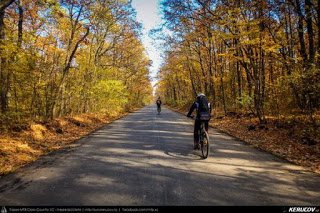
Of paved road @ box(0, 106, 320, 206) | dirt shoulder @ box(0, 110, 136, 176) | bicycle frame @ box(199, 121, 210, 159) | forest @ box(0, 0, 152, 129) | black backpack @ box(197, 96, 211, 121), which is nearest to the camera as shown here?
paved road @ box(0, 106, 320, 206)

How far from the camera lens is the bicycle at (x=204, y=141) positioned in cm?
868

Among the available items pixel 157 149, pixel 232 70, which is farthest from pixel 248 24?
pixel 232 70

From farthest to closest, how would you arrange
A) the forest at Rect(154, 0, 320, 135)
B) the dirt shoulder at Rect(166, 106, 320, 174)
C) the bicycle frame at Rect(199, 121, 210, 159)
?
1. the forest at Rect(154, 0, 320, 135)
2. the bicycle frame at Rect(199, 121, 210, 159)
3. the dirt shoulder at Rect(166, 106, 320, 174)

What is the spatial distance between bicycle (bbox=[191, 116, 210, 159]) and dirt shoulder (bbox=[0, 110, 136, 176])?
526cm

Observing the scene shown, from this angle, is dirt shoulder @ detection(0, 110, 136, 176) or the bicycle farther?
the bicycle

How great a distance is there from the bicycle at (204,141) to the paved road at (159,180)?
0.23 metres

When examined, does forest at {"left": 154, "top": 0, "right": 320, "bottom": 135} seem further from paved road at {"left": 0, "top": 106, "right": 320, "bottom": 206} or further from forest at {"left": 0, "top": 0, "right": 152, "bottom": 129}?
forest at {"left": 0, "top": 0, "right": 152, "bottom": 129}

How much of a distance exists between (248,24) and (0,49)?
475 inches

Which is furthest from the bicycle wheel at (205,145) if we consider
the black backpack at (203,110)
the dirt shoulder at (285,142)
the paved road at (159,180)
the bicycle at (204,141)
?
the dirt shoulder at (285,142)

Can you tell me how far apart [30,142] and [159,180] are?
6.98m

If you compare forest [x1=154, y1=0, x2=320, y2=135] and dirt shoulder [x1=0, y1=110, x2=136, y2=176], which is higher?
forest [x1=154, y1=0, x2=320, y2=135]

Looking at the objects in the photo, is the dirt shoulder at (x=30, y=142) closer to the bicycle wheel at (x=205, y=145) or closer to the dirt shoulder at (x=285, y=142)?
the bicycle wheel at (x=205, y=145)

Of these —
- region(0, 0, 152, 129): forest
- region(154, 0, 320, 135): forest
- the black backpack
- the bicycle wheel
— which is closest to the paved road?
the bicycle wheel

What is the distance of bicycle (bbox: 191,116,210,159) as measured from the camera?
8.68 m
